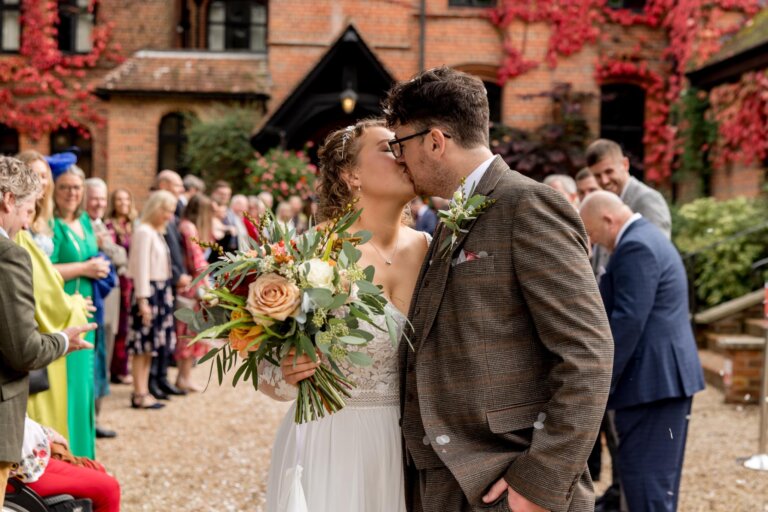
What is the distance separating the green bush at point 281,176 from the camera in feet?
48.6

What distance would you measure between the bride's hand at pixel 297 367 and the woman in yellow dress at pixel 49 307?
215 centimetres

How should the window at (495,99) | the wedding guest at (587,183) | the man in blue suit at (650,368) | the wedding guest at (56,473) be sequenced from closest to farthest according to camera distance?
1. the wedding guest at (56,473)
2. the man in blue suit at (650,368)
3. the wedding guest at (587,183)
4. the window at (495,99)

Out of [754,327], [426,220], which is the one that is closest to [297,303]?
[754,327]

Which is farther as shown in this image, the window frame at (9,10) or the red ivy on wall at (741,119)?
the window frame at (9,10)

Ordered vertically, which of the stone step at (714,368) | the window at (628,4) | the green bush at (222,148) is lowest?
the stone step at (714,368)

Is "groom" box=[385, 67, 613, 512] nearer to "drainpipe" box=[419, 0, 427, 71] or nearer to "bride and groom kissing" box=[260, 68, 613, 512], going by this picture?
"bride and groom kissing" box=[260, 68, 613, 512]

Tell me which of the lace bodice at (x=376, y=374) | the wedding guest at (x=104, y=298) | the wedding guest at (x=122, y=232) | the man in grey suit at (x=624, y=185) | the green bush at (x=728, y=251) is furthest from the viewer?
the green bush at (x=728, y=251)

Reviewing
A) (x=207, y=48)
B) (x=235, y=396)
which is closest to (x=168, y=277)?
(x=235, y=396)

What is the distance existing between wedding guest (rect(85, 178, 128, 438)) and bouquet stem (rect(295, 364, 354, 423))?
4.56 metres

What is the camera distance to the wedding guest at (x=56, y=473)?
11.5 ft

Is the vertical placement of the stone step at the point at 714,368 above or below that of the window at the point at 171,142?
below

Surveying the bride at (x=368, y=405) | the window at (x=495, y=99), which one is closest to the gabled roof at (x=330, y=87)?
the window at (x=495, y=99)

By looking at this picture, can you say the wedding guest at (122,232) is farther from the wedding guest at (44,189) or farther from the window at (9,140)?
the window at (9,140)

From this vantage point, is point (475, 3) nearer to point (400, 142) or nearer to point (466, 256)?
point (400, 142)
